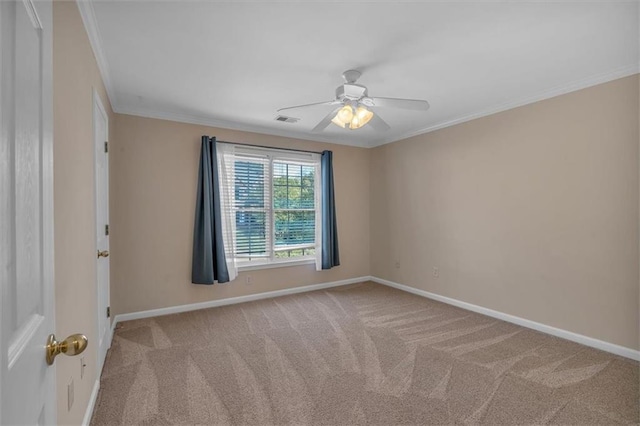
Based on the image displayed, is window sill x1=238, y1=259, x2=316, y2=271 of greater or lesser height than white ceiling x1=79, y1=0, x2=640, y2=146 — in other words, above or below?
below

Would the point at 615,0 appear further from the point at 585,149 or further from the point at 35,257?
the point at 35,257

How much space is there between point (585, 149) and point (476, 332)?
2046mm

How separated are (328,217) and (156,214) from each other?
7.87 ft

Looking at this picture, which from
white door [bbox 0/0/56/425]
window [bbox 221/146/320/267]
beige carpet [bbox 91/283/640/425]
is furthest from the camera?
window [bbox 221/146/320/267]

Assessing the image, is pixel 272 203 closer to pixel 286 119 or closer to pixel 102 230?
pixel 286 119

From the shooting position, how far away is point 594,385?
2277 mm

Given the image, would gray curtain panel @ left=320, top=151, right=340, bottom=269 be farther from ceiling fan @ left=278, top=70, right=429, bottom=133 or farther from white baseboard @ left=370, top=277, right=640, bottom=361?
ceiling fan @ left=278, top=70, right=429, bottom=133

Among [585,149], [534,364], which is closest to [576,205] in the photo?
[585,149]

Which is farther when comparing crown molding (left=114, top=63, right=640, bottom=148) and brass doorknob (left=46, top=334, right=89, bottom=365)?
crown molding (left=114, top=63, right=640, bottom=148)

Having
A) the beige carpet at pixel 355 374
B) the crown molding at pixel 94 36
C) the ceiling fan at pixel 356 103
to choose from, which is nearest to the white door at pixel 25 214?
the crown molding at pixel 94 36

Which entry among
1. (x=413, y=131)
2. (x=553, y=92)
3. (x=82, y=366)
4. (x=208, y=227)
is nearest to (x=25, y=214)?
(x=82, y=366)

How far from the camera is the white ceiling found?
1.89m

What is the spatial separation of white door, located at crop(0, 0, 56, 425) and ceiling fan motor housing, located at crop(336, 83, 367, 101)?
1.89 m

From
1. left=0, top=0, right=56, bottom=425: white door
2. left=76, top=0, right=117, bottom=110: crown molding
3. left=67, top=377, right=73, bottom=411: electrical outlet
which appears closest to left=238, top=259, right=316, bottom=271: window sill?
left=76, top=0, right=117, bottom=110: crown molding
